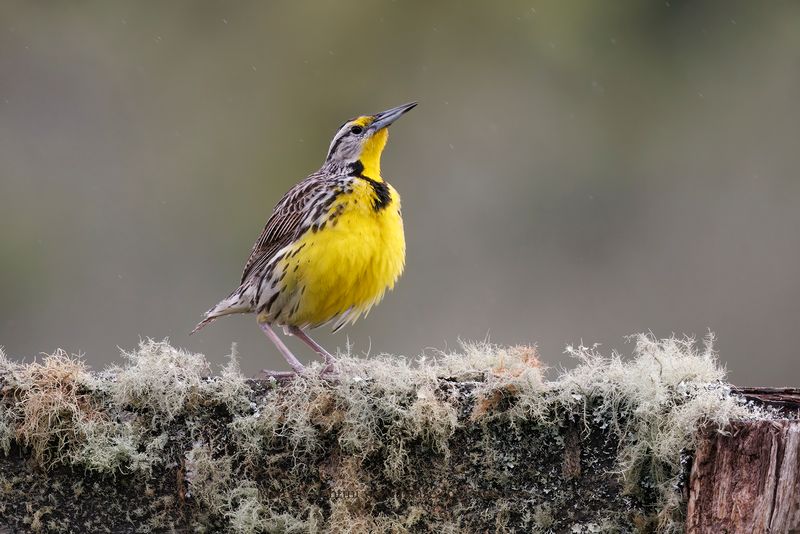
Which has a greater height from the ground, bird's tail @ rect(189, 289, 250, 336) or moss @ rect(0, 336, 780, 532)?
bird's tail @ rect(189, 289, 250, 336)

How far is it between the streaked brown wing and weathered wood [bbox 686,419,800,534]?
7.28ft

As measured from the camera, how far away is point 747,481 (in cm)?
297

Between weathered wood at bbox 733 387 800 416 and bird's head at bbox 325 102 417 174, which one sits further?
bird's head at bbox 325 102 417 174

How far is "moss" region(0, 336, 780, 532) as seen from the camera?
126 inches

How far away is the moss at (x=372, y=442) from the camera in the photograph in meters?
3.21

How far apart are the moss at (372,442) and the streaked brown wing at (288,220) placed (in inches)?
60.7

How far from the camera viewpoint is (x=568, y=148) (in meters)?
13.0

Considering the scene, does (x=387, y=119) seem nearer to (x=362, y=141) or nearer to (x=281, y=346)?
(x=362, y=141)

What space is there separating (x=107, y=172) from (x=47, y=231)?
2.78ft

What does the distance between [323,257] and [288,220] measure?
0.98ft

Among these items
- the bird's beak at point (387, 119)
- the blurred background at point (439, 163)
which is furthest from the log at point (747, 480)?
the blurred background at point (439, 163)

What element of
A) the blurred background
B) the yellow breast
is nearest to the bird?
the yellow breast

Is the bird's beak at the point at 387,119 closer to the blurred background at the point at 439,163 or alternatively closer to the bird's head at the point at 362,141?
the bird's head at the point at 362,141

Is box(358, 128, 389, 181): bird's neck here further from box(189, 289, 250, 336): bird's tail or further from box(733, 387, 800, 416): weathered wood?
box(733, 387, 800, 416): weathered wood
